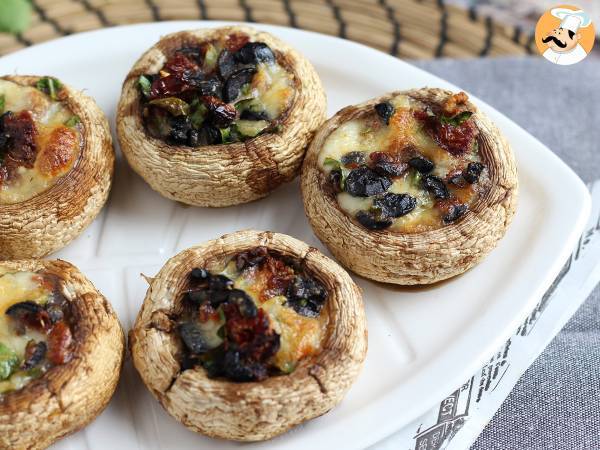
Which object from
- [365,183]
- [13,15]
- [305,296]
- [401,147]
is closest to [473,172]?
[401,147]

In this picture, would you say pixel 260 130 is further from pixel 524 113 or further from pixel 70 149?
pixel 524 113

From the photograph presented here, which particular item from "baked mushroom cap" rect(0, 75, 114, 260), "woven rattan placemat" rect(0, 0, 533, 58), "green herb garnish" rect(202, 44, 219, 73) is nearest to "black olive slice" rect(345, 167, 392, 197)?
"green herb garnish" rect(202, 44, 219, 73)

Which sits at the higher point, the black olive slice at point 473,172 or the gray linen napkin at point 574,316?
the black olive slice at point 473,172

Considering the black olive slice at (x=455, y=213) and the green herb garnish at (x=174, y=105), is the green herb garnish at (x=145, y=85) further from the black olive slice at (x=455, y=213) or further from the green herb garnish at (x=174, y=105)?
the black olive slice at (x=455, y=213)

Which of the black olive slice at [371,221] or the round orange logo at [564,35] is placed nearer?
the black olive slice at [371,221]

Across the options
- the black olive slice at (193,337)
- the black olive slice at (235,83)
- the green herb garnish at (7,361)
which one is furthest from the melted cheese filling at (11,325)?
the black olive slice at (235,83)
